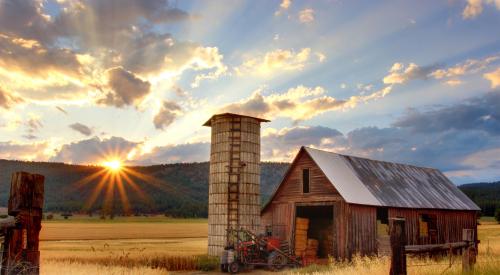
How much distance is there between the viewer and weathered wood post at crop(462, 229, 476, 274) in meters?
12.4

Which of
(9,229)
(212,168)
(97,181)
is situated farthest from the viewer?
(97,181)

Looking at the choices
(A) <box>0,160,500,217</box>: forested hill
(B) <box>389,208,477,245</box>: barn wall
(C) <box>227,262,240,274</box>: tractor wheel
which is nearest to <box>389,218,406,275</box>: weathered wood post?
(C) <box>227,262,240,274</box>: tractor wheel

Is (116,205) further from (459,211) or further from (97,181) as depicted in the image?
(459,211)

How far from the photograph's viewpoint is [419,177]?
37.9m

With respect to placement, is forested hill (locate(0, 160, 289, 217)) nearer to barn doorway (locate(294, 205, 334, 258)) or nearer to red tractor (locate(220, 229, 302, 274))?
barn doorway (locate(294, 205, 334, 258))

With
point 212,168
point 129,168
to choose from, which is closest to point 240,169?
point 212,168

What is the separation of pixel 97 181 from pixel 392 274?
15423 centimetres

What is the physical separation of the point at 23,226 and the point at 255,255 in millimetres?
20773

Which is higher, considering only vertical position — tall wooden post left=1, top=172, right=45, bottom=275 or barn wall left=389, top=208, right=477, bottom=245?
tall wooden post left=1, top=172, right=45, bottom=275

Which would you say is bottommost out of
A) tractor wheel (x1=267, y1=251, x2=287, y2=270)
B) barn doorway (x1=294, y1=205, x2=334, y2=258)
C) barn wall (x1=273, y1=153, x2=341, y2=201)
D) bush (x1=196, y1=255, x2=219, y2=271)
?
bush (x1=196, y1=255, x2=219, y2=271)

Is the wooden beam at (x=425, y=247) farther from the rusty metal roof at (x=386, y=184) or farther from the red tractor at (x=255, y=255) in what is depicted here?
the red tractor at (x=255, y=255)

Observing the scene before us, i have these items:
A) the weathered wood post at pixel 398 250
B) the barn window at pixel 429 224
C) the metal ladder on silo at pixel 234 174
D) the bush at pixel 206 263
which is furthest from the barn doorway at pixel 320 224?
the weathered wood post at pixel 398 250

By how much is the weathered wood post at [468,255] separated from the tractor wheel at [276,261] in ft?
48.4

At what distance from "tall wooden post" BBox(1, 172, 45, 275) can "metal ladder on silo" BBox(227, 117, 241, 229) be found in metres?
24.6
